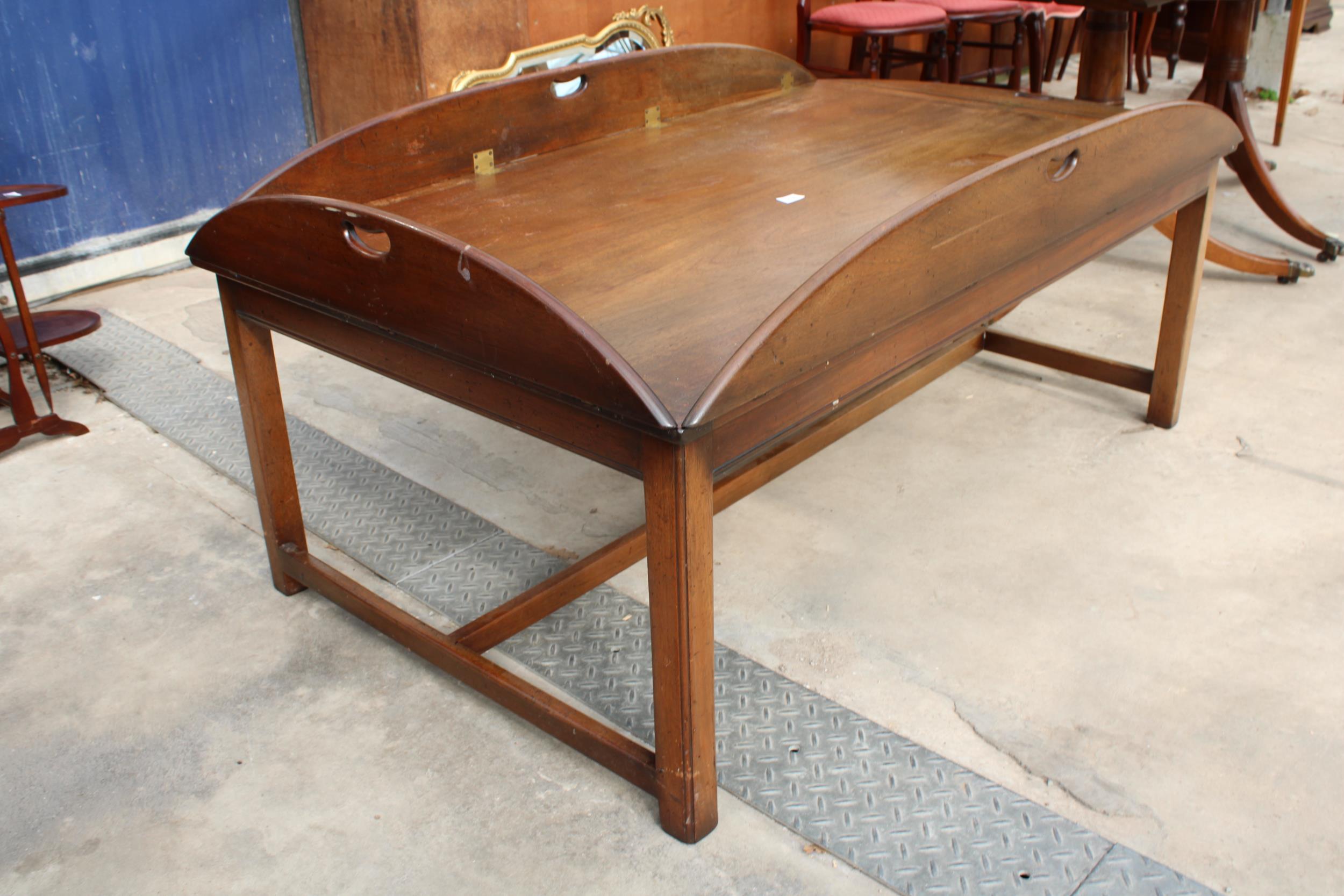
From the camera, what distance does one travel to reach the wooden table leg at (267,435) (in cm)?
198

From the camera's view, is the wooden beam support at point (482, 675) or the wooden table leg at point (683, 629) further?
the wooden beam support at point (482, 675)

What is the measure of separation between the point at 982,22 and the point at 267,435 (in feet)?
12.9

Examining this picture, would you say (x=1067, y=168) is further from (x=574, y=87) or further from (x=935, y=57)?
(x=935, y=57)

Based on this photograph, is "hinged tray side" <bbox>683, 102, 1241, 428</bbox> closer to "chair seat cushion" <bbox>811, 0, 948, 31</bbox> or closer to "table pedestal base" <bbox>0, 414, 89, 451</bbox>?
"table pedestal base" <bbox>0, 414, 89, 451</bbox>

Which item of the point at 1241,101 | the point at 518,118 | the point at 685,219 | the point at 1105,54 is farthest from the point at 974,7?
the point at 685,219

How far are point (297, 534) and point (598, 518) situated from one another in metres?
0.63

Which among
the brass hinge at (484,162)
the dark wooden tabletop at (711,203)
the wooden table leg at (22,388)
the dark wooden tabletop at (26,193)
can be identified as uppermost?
the brass hinge at (484,162)

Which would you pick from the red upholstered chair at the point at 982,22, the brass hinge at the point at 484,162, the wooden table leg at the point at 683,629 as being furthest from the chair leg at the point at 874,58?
the wooden table leg at the point at 683,629

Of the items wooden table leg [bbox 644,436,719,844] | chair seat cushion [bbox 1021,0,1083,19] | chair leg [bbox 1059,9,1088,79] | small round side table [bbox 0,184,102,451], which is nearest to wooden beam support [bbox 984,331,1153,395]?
wooden table leg [bbox 644,436,719,844]

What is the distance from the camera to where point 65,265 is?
3.70m

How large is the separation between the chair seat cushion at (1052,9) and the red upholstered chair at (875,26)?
37cm

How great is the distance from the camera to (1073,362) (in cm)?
298

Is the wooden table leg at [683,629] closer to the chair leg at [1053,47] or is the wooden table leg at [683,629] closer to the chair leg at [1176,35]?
the chair leg at [1053,47]

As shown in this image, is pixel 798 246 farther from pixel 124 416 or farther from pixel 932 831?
pixel 124 416
